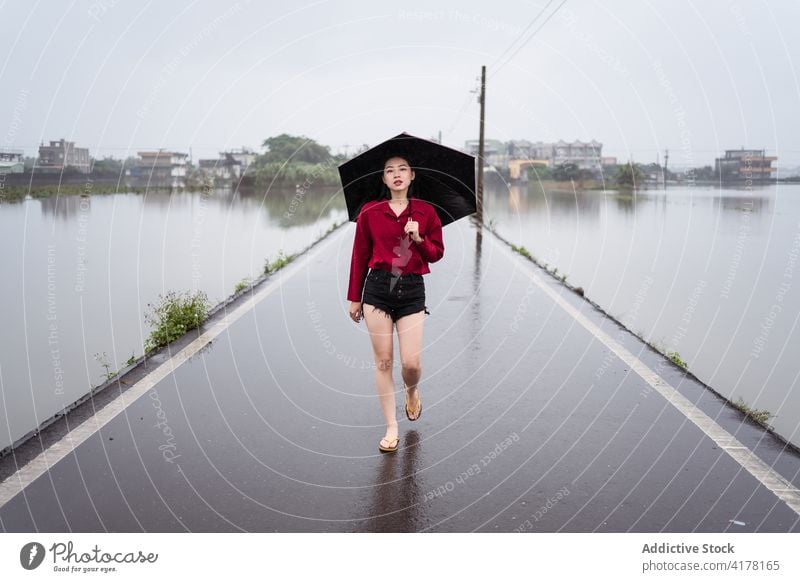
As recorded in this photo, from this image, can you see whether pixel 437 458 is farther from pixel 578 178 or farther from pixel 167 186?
pixel 578 178

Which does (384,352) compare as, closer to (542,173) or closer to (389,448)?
(389,448)

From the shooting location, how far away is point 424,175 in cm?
531

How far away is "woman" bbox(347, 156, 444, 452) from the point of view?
5.01 m

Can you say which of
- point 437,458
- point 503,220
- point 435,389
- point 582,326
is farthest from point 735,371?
point 503,220

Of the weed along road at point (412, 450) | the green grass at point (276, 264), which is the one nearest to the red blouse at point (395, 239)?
the weed along road at point (412, 450)

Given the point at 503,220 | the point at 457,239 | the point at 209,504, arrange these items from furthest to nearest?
the point at 503,220 < the point at 457,239 < the point at 209,504

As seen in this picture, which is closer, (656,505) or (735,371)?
(656,505)

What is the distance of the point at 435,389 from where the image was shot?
6.77 m

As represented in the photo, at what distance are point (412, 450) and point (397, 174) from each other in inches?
68.4

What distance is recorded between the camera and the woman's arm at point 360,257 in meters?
5.06

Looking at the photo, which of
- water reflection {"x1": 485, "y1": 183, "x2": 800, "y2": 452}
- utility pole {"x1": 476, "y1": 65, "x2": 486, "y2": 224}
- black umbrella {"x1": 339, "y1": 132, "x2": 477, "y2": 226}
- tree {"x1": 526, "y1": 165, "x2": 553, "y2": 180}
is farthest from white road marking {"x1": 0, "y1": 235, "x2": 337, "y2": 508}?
tree {"x1": 526, "y1": 165, "x2": 553, "y2": 180}

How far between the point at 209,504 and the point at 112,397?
247 centimetres
